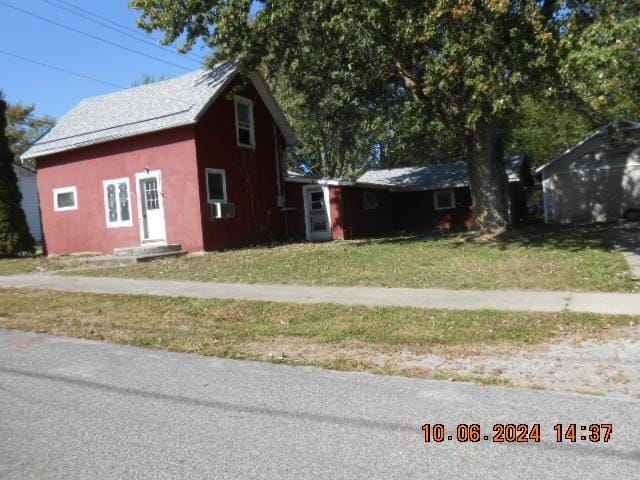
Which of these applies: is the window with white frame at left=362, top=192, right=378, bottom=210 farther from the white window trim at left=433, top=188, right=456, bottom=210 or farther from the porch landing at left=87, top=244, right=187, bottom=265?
the porch landing at left=87, top=244, right=187, bottom=265

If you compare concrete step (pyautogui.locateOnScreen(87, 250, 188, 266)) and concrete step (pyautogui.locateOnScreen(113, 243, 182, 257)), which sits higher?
concrete step (pyautogui.locateOnScreen(113, 243, 182, 257))

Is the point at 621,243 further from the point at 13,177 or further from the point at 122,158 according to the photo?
the point at 13,177

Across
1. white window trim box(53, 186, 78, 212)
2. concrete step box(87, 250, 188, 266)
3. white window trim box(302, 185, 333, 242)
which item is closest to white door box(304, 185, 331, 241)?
white window trim box(302, 185, 333, 242)

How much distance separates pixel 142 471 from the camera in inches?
141

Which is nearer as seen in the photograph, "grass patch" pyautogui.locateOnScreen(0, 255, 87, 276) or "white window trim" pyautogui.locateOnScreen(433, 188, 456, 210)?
"grass patch" pyautogui.locateOnScreen(0, 255, 87, 276)

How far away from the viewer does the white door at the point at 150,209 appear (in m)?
18.5

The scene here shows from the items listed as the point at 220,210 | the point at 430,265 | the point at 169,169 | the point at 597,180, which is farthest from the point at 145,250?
the point at 597,180

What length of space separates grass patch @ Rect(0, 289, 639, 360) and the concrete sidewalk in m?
0.47

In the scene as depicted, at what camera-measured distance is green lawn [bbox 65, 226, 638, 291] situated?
33.9ft

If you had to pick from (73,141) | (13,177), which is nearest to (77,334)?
(73,141)

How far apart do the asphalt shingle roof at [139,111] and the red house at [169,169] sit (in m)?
0.05

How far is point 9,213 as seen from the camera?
67.6ft

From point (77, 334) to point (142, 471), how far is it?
4.60 meters

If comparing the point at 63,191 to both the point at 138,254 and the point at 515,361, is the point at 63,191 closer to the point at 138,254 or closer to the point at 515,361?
the point at 138,254
